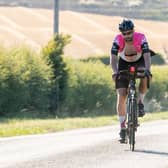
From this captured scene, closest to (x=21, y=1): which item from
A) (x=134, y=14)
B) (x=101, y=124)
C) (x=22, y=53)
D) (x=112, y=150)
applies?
(x=134, y=14)

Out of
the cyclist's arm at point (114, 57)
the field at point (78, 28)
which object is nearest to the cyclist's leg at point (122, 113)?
the cyclist's arm at point (114, 57)

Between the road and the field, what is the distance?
43.7 meters

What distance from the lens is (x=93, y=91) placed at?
3173cm

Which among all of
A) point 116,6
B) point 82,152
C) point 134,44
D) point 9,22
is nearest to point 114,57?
point 134,44

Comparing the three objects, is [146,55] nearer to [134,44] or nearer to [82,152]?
[134,44]

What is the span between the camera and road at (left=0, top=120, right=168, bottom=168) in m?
10.6

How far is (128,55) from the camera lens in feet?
40.0

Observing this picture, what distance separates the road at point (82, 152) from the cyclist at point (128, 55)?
65 cm

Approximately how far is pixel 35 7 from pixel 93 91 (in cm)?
4128

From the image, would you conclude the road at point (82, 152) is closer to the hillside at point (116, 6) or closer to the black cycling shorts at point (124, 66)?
the black cycling shorts at point (124, 66)

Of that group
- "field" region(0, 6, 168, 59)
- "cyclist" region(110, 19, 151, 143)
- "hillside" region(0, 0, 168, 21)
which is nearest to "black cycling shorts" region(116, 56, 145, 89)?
"cyclist" region(110, 19, 151, 143)

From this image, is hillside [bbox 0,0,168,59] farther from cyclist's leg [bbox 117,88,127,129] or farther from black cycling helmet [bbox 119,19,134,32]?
black cycling helmet [bbox 119,19,134,32]

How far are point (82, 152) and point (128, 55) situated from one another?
168cm

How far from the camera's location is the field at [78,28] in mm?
62188
